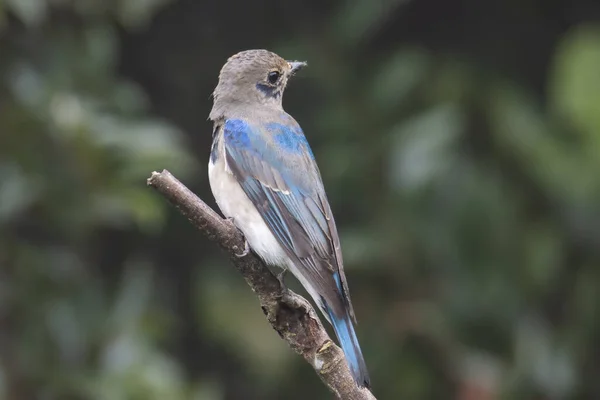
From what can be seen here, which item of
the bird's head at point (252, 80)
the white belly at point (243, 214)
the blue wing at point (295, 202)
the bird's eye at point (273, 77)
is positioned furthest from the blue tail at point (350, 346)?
the bird's eye at point (273, 77)

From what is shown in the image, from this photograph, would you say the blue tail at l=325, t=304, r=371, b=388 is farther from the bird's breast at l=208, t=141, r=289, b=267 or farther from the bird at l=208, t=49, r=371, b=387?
the bird's breast at l=208, t=141, r=289, b=267

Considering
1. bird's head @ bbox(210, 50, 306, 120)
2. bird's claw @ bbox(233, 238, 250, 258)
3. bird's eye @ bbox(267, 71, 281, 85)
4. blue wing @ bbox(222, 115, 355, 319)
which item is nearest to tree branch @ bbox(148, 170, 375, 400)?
bird's claw @ bbox(233, 238, 250, 258)

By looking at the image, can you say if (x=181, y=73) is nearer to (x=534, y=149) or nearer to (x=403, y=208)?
(x=403, y=208)

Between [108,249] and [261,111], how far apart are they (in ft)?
6.23

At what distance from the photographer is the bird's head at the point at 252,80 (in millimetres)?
4316

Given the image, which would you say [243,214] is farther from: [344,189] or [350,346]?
[344,189]

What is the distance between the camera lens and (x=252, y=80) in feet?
14.4

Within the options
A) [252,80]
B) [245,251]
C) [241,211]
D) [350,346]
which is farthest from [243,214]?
[252,80]

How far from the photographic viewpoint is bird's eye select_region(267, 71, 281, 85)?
175 inches

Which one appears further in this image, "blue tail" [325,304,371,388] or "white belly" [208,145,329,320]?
"white belly" [208,145,329,320]

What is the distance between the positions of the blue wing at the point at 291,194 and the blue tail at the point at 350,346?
0.03 m

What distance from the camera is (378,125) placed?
577 cm

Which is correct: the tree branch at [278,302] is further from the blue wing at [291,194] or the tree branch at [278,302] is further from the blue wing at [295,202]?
the blue wing at [291,194]

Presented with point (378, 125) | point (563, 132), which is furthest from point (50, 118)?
point (563, 132)
